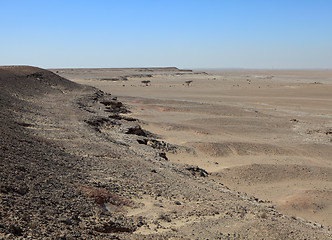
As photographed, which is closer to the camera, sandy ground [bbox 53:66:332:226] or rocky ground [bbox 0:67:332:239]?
rocky ground [bbox 0:67:332:239]

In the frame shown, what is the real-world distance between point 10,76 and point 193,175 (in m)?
15.7

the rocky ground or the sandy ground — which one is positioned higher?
the rocky ground

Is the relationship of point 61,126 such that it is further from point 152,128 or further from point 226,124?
point 226,124

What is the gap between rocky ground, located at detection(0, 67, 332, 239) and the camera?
505 centimetres

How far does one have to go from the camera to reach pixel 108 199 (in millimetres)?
6551

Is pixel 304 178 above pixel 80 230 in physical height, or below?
below

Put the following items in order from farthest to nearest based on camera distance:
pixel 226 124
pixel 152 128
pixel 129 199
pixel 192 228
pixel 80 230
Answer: pixel 226 124 → pixel 152 128 → pixel 129 199 → pixel 192 228 → pixel 80 230

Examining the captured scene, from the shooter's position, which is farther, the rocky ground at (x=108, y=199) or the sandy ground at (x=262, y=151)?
the sandy ground at (x=262, y=151)

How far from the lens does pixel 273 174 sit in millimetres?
12797

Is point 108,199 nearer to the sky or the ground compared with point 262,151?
nearer to the sky

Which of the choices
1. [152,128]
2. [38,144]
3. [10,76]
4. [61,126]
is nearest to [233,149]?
[152,128]

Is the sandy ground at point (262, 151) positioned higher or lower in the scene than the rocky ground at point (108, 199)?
lower

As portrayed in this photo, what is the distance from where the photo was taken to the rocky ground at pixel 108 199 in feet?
16.6

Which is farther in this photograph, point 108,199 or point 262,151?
point 262,151
